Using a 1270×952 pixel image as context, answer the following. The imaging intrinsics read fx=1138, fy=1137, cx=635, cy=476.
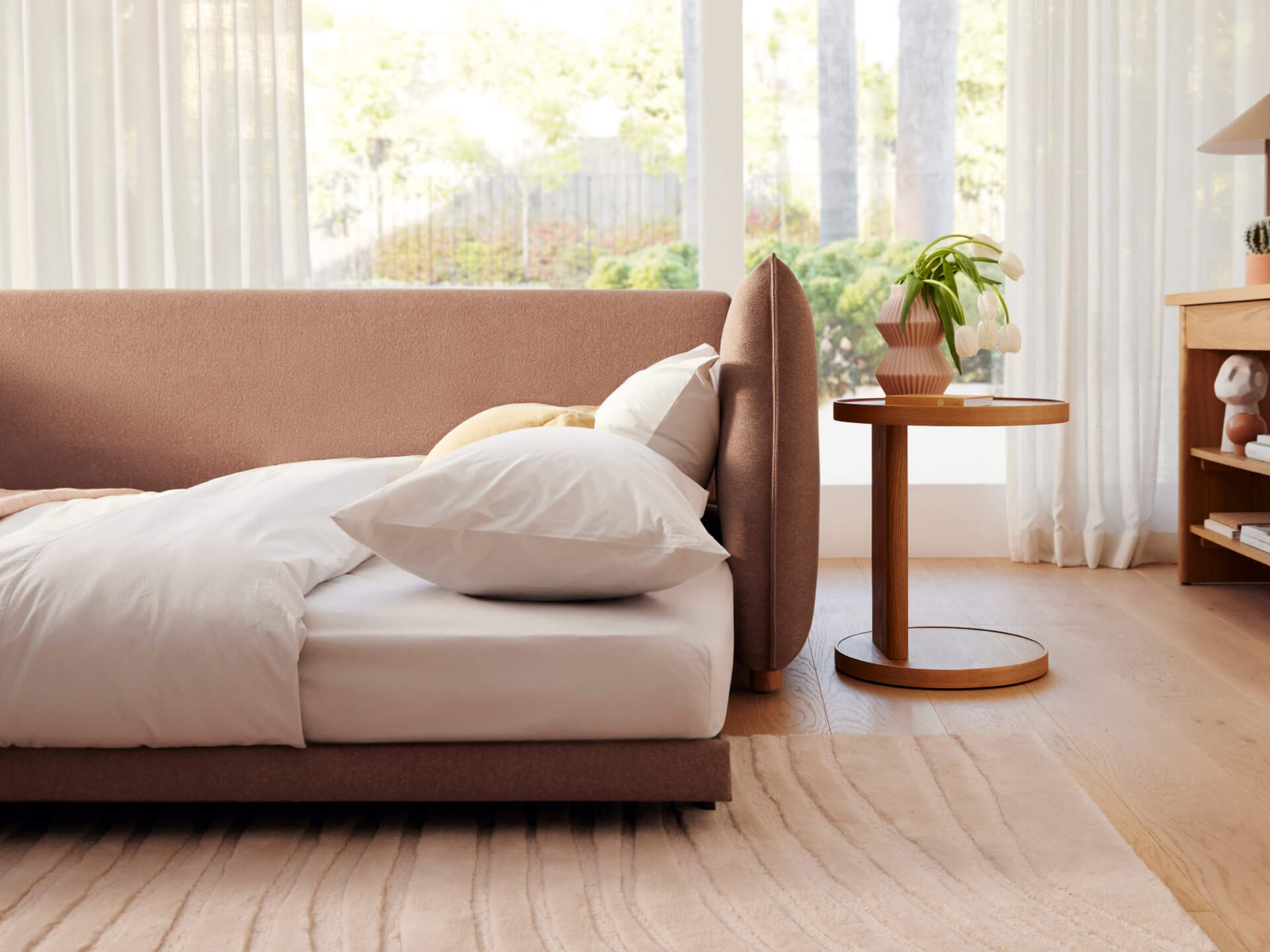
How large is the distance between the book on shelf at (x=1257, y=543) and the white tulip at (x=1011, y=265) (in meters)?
1.13

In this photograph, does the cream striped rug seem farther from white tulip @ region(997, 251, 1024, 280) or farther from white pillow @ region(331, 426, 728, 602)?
white tulip @ region(997, 251, 1024, 280)

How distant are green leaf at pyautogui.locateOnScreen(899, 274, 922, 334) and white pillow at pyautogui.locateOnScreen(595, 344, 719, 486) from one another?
18.2 inches

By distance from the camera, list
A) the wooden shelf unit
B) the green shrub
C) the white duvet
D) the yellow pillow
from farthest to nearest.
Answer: the green shrub, the wooden shelf unit, the yellow pillow, the white duvet

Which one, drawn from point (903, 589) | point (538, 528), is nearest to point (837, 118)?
point (903, 589)

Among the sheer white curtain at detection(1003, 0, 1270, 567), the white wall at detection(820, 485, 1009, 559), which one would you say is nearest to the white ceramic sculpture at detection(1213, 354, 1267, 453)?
the sheer white curtain at detection(1003, 0, 1270, 567)

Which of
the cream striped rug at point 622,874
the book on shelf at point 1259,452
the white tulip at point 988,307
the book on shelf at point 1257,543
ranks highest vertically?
the white tulip at point 988,307

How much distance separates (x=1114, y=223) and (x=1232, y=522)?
1013 millimetres

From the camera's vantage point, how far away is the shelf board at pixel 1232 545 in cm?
285

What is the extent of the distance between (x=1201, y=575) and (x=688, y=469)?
1914mm

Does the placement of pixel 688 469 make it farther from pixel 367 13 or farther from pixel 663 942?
pixel 367 13

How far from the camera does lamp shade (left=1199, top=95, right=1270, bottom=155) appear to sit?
9.82 feet

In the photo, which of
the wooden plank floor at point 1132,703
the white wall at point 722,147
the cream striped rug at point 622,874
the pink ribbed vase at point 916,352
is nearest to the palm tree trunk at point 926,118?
the white wall at point 722,147

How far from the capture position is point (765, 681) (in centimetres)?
223

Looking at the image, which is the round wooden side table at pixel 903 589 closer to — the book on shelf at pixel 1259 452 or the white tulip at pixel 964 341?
the white tulip at pixel 964 341
